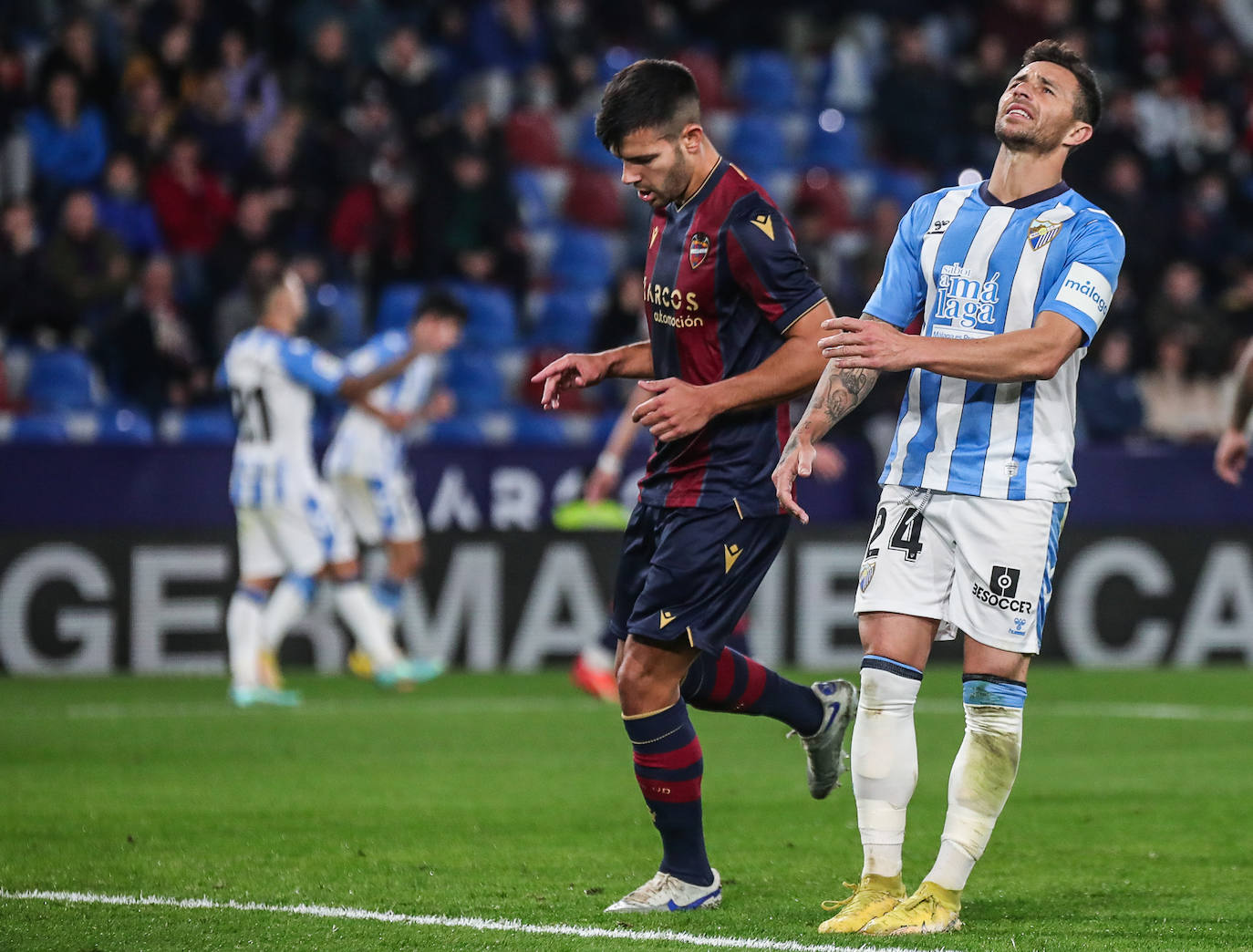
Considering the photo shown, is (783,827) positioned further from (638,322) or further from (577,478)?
(638,322)

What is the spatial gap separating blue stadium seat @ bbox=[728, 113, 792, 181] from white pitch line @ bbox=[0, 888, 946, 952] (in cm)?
1370

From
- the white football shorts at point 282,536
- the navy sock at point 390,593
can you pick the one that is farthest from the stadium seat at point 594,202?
the white football shorts at point 282,536

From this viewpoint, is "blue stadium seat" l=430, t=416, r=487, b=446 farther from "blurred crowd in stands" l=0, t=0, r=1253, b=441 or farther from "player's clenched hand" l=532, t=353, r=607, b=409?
"player's clenched hand" l=532, t=353, r=607, b=409

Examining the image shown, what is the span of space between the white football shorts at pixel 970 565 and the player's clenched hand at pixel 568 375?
945 millimetres

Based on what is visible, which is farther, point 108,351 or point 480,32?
point 480,32

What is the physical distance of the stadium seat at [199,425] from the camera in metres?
13.3

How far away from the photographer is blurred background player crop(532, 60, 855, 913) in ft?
16.2

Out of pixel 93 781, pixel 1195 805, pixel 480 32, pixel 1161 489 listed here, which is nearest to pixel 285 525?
pixel 93 781

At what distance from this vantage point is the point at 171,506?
40.7 ft

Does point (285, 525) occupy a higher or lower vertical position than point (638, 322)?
lower

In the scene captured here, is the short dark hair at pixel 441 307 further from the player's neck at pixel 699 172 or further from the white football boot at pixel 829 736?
the player's neck at pixel 699 172

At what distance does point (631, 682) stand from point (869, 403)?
9.51 meters

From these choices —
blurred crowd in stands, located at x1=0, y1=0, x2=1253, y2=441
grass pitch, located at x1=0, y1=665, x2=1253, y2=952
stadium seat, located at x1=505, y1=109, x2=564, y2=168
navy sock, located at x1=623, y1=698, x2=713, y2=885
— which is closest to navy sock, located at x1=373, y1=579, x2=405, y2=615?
grass pitch, located at x1=0, y1=665, x2=1253, y2=952

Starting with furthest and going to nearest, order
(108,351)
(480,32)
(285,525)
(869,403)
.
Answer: (480,32)
(869,403)
(108,351)
(285,525)
